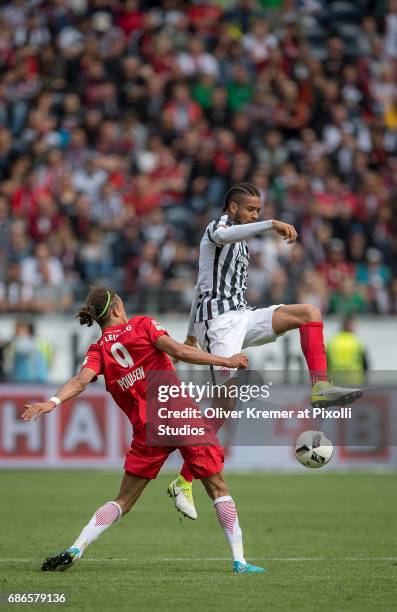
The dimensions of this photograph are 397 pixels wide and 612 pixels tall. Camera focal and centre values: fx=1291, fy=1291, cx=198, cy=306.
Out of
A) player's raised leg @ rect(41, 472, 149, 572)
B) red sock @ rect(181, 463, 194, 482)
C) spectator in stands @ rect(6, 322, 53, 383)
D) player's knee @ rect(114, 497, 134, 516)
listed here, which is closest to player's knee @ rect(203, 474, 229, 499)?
red sock @ rect(181, 463, 194, 482)

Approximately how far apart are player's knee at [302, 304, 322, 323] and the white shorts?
Answer: 26 cm

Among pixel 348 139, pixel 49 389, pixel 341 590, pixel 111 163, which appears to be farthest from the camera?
pixel 348 139

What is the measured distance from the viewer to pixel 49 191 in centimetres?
2188

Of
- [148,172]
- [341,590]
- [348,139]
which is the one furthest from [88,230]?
[341,590]

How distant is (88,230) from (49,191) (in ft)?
3.42

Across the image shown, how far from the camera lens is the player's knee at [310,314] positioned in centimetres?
973

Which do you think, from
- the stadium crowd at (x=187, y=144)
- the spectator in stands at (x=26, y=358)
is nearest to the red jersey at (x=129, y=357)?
the spectator in stands at (x=26, y=358)

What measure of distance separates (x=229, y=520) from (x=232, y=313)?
1.61 m

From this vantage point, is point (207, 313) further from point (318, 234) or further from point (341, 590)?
point (318, 234)

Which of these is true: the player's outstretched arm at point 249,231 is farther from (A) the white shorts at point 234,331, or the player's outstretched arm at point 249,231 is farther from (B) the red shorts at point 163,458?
(B) the red shorts at point 163,458

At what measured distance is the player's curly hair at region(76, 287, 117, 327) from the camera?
30.9 ft

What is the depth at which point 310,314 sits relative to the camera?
974 centimetres

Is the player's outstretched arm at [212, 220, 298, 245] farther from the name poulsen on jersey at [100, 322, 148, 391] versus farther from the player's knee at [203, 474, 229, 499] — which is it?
the player's knee at [203, 474, 229, 499]

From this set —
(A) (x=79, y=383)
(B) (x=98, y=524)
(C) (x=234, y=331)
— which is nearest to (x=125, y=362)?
(A) (x=79, y=383)
